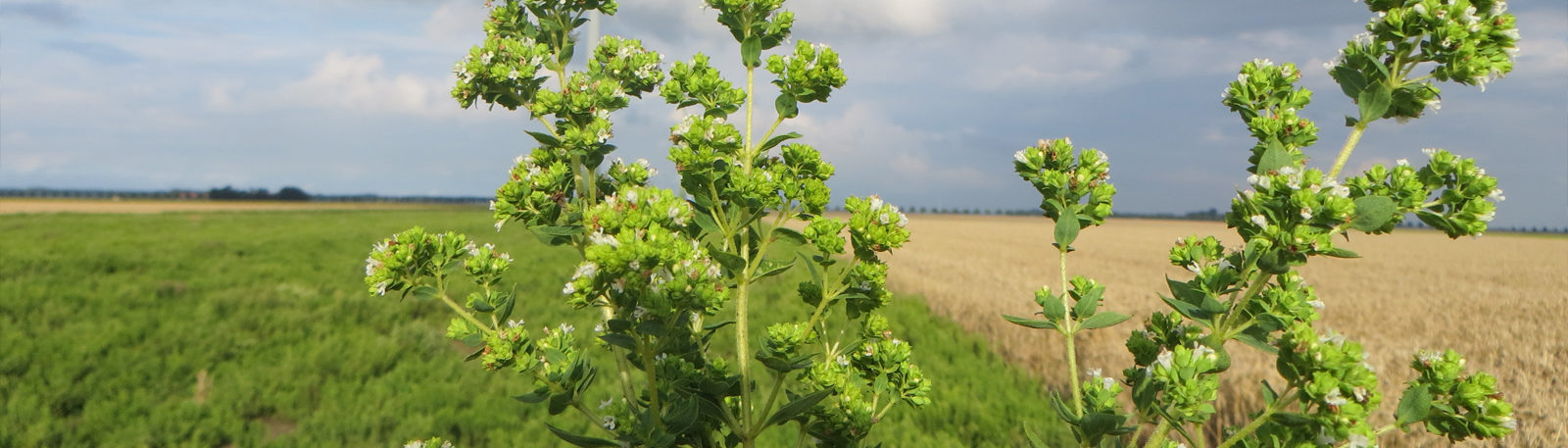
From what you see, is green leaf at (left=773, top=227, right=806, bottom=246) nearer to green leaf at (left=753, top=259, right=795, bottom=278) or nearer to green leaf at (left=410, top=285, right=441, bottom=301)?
green leaf at (left=753, top=259, right=795, bottom=278)

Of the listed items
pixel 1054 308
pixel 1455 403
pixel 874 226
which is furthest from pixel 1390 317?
pixel 874 226

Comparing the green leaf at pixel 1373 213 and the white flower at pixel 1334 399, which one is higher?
the green leaf at pixel 1373 213

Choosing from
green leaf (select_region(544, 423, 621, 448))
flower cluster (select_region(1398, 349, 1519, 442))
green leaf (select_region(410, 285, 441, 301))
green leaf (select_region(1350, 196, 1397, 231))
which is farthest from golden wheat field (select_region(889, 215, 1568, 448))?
green leaf (select_region(410, 285, 441, 301))

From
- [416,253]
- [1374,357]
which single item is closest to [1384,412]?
→ [1374,357]

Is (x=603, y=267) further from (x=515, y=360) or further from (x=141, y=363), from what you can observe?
(x=141, y=363)

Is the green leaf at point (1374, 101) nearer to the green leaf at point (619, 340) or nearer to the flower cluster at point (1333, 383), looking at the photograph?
the flower cluster at point (1333, 383)

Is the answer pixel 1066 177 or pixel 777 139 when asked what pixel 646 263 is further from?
pixel 1066 177

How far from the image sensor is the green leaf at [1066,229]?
2279 mm

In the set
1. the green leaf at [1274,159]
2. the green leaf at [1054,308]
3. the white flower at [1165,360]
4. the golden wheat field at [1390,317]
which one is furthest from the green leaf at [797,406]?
the golden wheat field at [1390,317]

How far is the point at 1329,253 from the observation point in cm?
193

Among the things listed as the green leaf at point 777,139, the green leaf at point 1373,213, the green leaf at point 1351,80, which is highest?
the green leaf at point 1351,80

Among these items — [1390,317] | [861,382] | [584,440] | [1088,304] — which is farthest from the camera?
[1390,317]

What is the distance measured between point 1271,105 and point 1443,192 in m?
0.51

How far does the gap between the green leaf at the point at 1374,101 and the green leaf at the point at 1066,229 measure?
0.80 m
